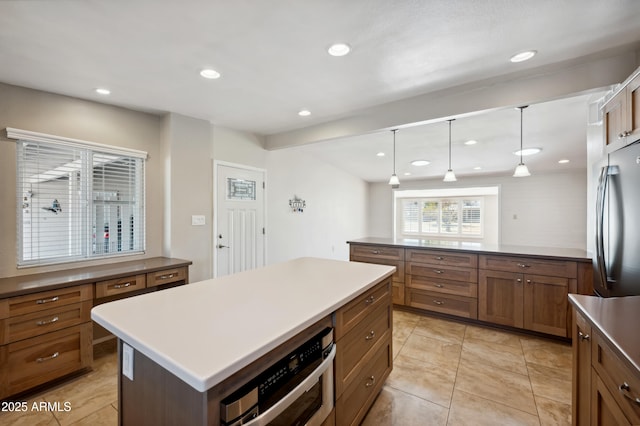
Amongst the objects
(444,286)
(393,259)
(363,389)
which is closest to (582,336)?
(363,389)

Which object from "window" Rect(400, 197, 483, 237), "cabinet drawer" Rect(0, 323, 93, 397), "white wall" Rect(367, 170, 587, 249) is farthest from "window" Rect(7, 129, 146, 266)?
"window" Rect(400, 197, 483, 237)

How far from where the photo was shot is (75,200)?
9.03ft

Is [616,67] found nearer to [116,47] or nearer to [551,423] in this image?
[551,423]

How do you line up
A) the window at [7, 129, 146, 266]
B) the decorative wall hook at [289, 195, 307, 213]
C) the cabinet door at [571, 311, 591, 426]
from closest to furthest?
the cabinet door at [571, 311, 591, 426] < the window at [7, 129, 146, 266] < the decorative wall hook at [289, 195, 307, 213]

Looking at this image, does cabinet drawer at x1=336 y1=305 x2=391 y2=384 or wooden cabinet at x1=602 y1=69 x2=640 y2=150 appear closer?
cabinet drawer at x1=336 y1=305 x2=391 y2=384

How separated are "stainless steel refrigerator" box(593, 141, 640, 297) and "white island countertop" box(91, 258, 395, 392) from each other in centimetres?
137

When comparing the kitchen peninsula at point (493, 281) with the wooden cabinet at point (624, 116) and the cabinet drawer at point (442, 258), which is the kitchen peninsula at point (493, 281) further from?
the wooden cabinet at point (624, 116)

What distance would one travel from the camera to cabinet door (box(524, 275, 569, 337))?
277 cm

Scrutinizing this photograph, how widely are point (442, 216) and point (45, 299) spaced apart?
29.4 feet

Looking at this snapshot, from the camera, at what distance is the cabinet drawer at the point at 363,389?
1492mm

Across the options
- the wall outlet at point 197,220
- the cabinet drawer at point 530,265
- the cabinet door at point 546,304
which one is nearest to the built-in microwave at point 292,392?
the cabinet drawer at point 530,265

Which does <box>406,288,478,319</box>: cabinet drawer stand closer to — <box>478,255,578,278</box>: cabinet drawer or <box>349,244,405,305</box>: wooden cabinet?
<box>349,244,405,305</box>: wooden cabinet

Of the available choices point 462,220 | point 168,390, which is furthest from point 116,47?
point 462,220

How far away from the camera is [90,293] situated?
7.71ft
